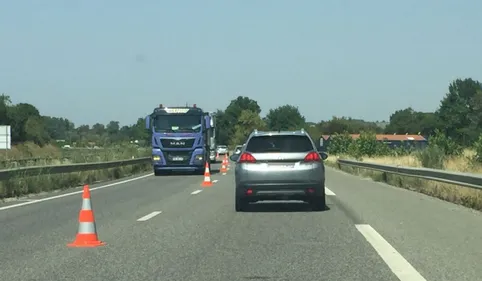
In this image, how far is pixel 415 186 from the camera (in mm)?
23719

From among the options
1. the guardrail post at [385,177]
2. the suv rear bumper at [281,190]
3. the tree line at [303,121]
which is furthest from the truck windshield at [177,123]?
the tree line at [303,121]

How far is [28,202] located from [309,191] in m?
7.86

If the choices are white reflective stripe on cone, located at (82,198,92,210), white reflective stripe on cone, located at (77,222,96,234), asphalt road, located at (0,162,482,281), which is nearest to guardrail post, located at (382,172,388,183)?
asphalt road, located at (0,162,482,281)

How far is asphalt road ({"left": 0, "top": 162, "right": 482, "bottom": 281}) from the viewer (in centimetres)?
815

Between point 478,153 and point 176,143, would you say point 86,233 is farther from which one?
point 176,143

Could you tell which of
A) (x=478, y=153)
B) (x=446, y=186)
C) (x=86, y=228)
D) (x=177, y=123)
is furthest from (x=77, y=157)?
(x=86, y=228)

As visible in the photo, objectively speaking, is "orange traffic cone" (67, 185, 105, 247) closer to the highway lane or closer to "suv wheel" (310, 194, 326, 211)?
the highway lane

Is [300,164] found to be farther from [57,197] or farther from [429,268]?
[57,197]

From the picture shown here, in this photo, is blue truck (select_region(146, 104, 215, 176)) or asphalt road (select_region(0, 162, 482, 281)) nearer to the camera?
asphalt road (select_region(0, 162, 482, 281))

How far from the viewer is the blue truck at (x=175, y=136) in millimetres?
34781

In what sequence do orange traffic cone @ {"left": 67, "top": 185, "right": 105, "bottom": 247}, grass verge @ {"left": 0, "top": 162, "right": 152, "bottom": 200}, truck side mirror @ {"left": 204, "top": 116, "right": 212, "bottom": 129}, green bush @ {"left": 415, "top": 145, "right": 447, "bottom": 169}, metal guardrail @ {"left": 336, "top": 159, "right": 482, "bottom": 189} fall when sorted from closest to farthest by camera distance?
orange traffic cone @ {"left": 67, "top": 185, "right": 105, "bottom": 247} → metal guardrail @ {"left": 336, "top": 159, "right": 482, "bottom": 189} → grass verge @ {"left": 0, "top": 162, "right": 152, "bottom": 200} → green bush @ {"left": 415, "top": 145, "right": 447, "bottom": 169} → truck side mirror @ {"left": 204, "top": 116, "right": 212, "bottom": 129}

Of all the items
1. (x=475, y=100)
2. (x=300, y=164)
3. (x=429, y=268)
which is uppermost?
(x=475, y=100)

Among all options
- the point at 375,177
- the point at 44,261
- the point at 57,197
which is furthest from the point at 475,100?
the point at 44,261

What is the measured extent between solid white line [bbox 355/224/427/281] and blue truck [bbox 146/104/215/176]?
23.2 metres
